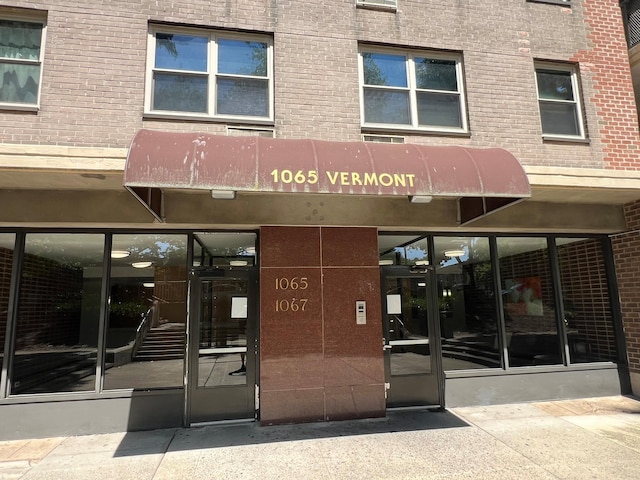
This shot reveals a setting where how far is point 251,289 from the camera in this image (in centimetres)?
655

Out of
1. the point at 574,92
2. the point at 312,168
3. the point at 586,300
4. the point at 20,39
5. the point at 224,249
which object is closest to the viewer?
the point at 312,168

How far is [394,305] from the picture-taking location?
7.00 meters

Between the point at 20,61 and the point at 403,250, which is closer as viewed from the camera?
the point at 20,61

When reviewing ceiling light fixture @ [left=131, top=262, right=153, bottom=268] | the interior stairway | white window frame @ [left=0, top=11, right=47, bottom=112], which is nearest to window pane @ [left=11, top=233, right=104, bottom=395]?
ceiling light fixture @ [left=131, top=262, right=153, bottom=268]

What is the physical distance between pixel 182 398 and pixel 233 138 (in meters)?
3.84

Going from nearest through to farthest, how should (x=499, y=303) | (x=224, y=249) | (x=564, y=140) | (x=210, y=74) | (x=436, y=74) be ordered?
(x=210, y=74)
(x=224, y=249)
(x=564, y=140)
(x=436, y=74)
(x=499, y=303)

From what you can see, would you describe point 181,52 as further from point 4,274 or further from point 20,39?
point 4,274

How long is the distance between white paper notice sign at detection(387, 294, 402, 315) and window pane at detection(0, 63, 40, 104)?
607 centimetres

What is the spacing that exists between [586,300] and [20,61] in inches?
400

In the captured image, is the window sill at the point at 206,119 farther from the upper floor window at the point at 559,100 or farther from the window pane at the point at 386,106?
the upper floor window at the point at 559,100

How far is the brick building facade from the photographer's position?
18.7ft

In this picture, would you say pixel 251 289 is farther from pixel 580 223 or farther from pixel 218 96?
pixel 580 223

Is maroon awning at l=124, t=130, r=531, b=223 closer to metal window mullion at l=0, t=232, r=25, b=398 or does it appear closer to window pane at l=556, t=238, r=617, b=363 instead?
metal window mullion at l=0, t=232, r=25, b=398

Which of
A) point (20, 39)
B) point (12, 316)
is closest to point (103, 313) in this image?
point (12, 316)
